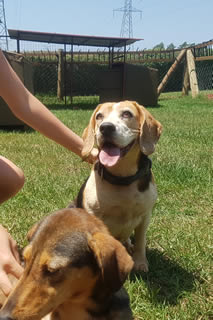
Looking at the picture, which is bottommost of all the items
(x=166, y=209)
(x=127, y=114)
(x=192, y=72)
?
(x=192, y=72)

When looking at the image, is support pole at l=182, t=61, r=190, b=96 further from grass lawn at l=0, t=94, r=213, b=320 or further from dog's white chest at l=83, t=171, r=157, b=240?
dog's white chest at l=83, t=171, r=157, b=240

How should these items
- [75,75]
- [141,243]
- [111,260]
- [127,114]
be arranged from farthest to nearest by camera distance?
[75,75] < [127,114] < [141,243] < [111,260]

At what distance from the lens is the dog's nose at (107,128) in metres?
3.45

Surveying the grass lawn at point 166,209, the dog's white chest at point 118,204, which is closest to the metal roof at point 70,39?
the grass lawn at point 166,209

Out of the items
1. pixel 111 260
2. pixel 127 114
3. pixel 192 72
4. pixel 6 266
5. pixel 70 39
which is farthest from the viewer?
pixel 70 39

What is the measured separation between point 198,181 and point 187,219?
1166mm

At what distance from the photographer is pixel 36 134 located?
915 cm

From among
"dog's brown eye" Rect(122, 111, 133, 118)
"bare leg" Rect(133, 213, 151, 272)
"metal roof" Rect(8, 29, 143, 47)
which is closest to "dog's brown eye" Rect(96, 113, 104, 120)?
"dog's brown eye" Rect(122, 111, 133, 118)

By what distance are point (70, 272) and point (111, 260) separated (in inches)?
9.3

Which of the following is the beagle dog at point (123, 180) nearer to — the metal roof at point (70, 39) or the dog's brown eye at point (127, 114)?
the dog's brown eye at point (127, 114)

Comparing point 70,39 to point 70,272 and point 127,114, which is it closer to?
point 127,114

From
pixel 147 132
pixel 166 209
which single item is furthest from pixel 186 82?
pixel 147 132

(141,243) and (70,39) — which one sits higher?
(70,39)

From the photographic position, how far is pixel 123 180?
3414mm
